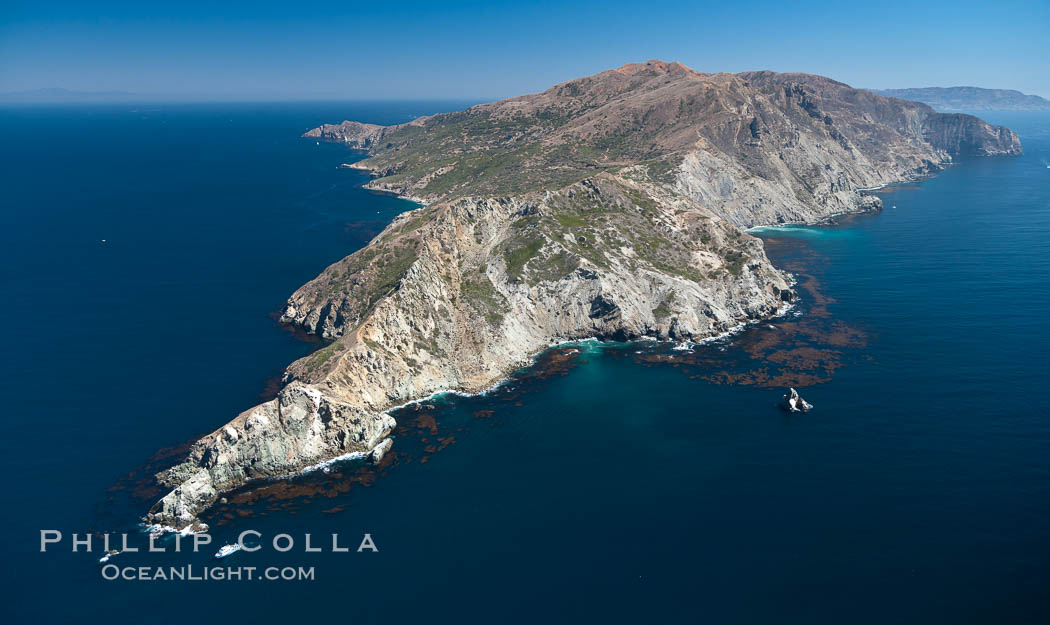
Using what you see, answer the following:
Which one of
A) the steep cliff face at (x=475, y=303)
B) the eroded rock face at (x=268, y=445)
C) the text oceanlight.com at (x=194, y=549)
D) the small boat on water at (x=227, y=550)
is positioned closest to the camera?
the text oceanlight.com at (x=194, y=549)

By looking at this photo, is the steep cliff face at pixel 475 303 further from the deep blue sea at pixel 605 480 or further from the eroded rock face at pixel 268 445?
the deep blue sea at pixel 605 480

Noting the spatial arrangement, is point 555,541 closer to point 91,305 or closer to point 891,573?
point 891,573

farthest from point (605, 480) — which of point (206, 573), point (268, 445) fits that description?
point (206, 573)

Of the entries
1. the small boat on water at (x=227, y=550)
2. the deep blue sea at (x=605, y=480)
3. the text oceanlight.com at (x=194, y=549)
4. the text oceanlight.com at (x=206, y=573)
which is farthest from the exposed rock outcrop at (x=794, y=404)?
the small boat on water at (x=227, y=550)

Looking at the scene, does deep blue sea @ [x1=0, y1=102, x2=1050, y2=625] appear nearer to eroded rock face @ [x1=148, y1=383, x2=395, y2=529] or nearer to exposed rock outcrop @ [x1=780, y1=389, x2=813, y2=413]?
exposed rock outcrop @ [x1=780, y1=389, x2=813, y2=413]

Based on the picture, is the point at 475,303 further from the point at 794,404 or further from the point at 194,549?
the point at 194,549

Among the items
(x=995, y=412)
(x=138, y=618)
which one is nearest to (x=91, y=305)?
(x=138, y=618)
